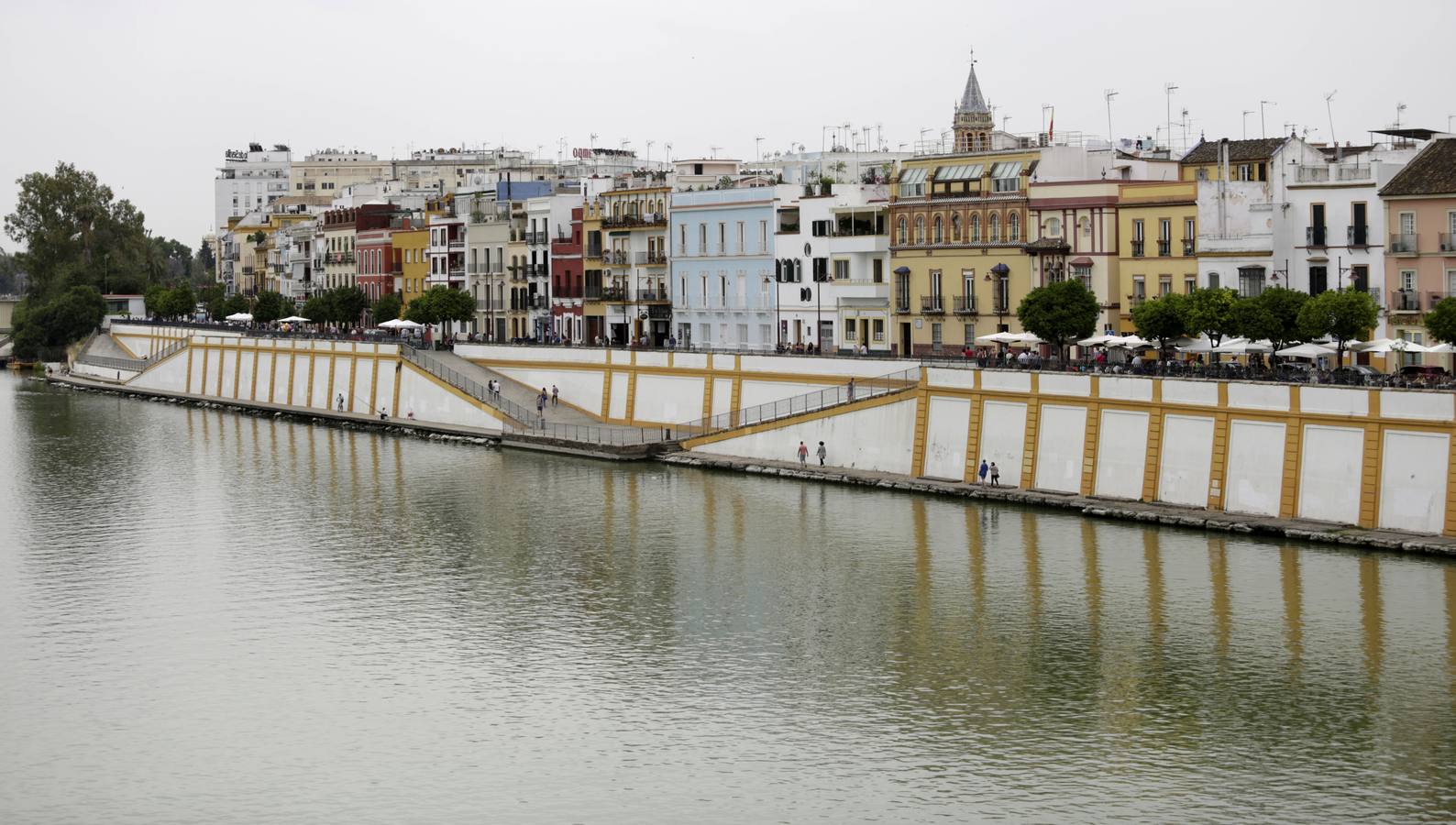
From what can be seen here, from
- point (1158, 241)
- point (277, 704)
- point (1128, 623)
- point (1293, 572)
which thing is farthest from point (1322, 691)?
point (1158, 241)

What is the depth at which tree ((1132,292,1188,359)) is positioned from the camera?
188ft

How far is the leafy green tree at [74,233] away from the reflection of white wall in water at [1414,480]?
399ft

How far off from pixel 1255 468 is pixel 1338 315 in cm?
615

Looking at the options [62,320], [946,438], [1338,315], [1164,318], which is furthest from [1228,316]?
[62,320]

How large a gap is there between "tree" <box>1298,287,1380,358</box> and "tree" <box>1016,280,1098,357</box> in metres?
11.0

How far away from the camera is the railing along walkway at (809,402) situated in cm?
5997

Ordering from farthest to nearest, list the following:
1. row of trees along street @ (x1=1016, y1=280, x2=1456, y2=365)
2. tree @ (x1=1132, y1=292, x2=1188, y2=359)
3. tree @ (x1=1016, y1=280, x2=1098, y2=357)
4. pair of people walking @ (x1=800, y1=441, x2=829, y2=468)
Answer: tree @ (x1=1016, y1=280, x2=1098, y2=357)
pair of people walking @ (x1=800, y1=441, x2=829, y2=468)
tree @ (x1=1132, y1=292, x2=1188, y2=359)
row of trees along street @ (x1=1016, y1=280, x2=1456, y2=365)

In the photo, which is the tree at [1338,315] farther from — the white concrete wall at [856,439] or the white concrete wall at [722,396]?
the white concrete wall at [722,396]

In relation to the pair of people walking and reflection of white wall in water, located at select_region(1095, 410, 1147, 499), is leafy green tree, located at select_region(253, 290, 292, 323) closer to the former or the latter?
the pair of people walking

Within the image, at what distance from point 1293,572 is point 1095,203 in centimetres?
2758

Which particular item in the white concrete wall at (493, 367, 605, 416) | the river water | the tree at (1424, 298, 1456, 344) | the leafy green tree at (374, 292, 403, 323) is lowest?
the river water

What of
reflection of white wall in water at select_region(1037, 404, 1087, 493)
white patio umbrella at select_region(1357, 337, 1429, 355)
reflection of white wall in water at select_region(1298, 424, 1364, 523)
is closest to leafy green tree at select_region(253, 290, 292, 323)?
reflection of white wall in water at select_region(1037, 404, 1087, 493)

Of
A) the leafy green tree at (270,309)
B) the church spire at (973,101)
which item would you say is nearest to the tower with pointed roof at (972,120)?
the church spire at (973,101)

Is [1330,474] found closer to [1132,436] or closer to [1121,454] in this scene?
[1132,436]
